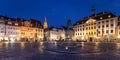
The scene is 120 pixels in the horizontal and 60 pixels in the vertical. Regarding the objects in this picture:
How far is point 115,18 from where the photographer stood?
8344 centimetres

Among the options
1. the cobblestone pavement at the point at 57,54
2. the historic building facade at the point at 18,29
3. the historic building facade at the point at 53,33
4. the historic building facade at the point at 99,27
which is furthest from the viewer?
the historic building facade at the point at 53,33

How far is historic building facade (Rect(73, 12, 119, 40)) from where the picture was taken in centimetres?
8421

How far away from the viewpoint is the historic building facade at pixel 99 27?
84213 millimetres

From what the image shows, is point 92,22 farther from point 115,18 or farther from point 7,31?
point 7,31

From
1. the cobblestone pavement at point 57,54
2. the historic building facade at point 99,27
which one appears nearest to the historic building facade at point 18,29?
the historic building facade at point 99,27

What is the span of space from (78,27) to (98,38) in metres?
23.2

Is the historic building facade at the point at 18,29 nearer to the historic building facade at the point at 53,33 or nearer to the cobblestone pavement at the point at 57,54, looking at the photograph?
the historic building facade at the point at 53,33

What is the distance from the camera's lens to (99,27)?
308ft

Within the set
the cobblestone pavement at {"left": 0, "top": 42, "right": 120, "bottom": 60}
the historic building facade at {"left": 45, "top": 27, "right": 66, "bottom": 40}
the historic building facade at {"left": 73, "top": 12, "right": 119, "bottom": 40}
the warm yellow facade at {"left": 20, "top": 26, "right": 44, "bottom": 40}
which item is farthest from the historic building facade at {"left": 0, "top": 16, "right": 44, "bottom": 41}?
the cobblestone pavement at {"left": 0, "top": 42, "right": 120, "bottom": 60}

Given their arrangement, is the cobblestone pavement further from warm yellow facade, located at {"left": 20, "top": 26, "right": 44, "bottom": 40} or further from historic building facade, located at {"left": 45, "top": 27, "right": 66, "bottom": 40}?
historic building facade, located at {"left": 45, "top": 27, "right": 66, "bottom": 40}

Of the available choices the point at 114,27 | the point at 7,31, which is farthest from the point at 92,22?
the point at 7,31

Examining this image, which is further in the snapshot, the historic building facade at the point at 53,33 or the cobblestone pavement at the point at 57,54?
the historic building facade at the point at 53,33

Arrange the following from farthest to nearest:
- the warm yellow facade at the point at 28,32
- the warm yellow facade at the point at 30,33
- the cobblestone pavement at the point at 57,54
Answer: the warm yellow facade at the point at 30,33
the warm yellow facade at the point at 28,32
the cobblestone pavement at the point at 57,54

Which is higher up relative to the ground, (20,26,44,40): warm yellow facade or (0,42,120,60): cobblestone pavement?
(20,26,44,40): warm yellow facade
